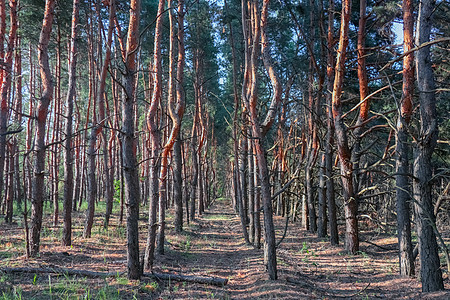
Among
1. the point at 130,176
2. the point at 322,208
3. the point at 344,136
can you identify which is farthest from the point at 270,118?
the point at 322,208

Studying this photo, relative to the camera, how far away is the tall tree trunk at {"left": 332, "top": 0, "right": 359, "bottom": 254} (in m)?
9.44

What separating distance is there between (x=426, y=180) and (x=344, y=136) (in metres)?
4.38

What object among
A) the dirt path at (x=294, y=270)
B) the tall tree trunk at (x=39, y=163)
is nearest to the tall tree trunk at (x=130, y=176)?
the dirt path at (x=294, y=270)

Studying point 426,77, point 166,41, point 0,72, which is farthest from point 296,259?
point 166,41

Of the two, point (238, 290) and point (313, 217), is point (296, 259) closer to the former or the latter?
point (238, 290)

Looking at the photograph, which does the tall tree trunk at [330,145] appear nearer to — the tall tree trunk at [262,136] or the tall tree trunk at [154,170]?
the tall tree trunk at [262,136]

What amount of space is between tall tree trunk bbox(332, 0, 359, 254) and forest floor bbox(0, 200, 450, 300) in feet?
2.41

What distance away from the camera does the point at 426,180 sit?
16.8 feet

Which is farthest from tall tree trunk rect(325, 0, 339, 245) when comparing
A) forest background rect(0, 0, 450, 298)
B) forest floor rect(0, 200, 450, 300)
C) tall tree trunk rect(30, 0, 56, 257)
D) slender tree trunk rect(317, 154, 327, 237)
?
tall tree trunk rect(30, 0, 56, 257)

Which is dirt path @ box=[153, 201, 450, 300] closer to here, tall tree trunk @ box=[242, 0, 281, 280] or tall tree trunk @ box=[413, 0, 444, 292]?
tall tree trunk @ box=[413, 0, 444, 292]

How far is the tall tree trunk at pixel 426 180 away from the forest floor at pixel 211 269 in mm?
301

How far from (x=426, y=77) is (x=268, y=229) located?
3719mm

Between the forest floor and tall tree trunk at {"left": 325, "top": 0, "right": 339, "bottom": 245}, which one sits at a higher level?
tall tree trunk at {"left": 325, "top": 0, "right": 339, "bottom": 245}

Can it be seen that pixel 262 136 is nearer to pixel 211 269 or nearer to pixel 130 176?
pixel 130 176
